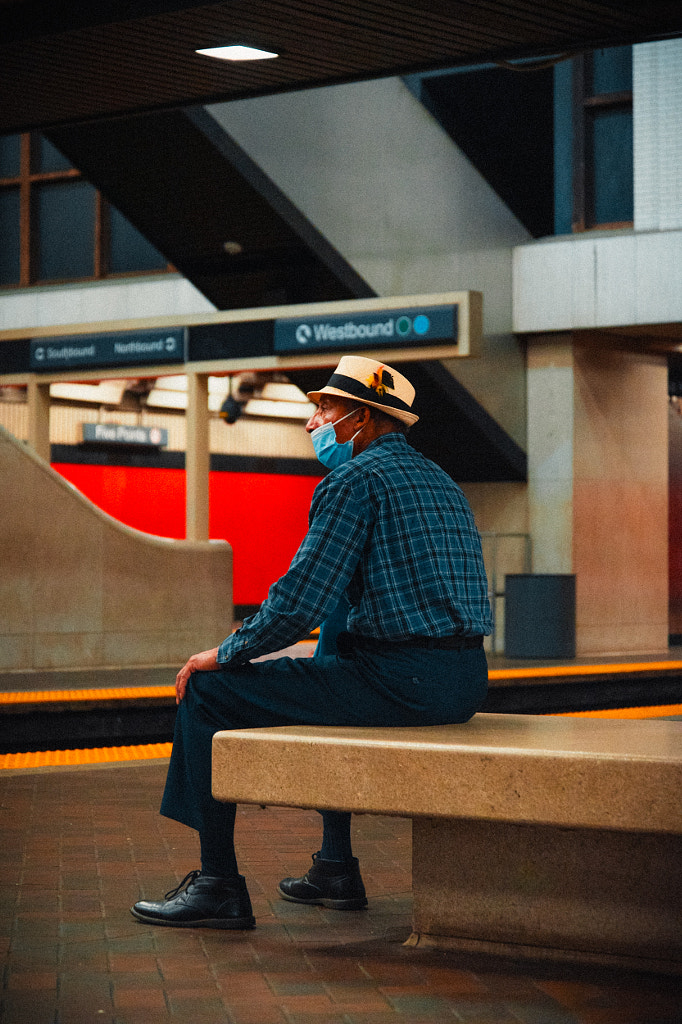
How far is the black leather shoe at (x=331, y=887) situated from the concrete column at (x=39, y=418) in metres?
11.8

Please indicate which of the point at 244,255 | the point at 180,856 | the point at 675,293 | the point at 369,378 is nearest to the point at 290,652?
the point at 244,255

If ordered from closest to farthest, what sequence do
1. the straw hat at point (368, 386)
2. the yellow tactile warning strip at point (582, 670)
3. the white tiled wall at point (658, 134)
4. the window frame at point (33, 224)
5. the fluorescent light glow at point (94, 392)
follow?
the straw hat at point (368, 386), the yellow tactile warning strip at point (582, 670), the white tiled wall at point (658, 134), the window frame at point (33, 224), the fluorescent light glow at point (94, 392)

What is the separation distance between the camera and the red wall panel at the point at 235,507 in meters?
20.6

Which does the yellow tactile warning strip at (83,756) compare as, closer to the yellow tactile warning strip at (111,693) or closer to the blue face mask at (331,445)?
the yellow tactile warning strip at (111,693)

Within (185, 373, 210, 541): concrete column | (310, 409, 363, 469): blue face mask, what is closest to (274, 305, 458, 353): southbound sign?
(185, 373, 210, 541): concrete column

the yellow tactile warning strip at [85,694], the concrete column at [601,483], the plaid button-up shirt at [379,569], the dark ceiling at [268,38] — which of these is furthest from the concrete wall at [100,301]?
the plaid button-up shirt at [379,569]

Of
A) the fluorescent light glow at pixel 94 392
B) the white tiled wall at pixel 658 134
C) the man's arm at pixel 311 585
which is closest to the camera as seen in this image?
the man's arm at pixel 311 585

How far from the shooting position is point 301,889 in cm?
431

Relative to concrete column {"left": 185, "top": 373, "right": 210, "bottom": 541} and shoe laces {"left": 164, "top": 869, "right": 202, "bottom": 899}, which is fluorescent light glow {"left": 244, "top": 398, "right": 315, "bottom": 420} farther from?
shoe laces {"left": 164, "top": 869, "right": 202, "bottom": 899}

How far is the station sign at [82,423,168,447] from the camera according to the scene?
19969 mm

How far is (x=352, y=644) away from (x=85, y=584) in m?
7.90

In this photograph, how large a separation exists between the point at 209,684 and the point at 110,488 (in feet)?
55.7

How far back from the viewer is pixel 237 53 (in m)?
5.40

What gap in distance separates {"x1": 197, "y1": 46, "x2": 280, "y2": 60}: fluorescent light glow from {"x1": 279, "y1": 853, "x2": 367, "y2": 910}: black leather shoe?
9.91 feet
